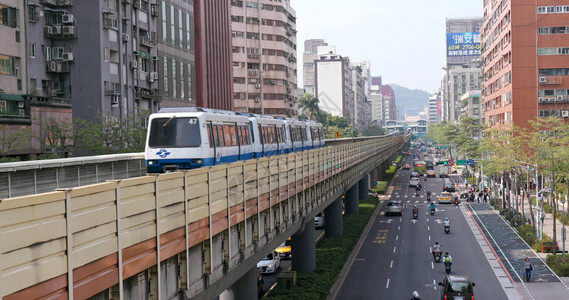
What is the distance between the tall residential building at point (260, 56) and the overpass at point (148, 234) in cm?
10067

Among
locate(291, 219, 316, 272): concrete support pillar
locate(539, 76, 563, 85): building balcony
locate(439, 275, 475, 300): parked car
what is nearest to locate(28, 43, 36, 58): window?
locate(291, 219, 316, 272): concrete support pillar

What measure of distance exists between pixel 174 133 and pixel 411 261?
2875cm

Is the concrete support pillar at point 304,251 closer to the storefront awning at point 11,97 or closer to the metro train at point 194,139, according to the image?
the metro train at point 194,139

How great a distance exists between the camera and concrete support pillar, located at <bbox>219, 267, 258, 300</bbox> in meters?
27.5

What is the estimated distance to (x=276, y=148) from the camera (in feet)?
144

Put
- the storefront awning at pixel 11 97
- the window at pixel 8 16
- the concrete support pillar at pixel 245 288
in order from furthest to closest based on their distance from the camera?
the window at pixel 8 16 < the storefront awning at pixel 11 97 < the concrete support pillar at pixel 245 288

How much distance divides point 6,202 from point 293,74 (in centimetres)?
13540

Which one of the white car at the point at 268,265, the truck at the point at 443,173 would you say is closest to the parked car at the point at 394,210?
the white car at the point at 268,265

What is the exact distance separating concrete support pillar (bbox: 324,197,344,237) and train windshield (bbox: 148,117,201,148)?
3009cm

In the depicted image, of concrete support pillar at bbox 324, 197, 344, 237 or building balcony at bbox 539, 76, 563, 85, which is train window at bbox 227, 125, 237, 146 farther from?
building balcony at bbox 539, 76, 563, 85

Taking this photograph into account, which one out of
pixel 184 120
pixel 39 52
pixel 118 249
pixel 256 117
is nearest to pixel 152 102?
pixel 39 52

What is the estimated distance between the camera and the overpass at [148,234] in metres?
9.34

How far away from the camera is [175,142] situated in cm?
2822

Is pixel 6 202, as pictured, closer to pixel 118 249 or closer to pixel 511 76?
pixel 118 249
